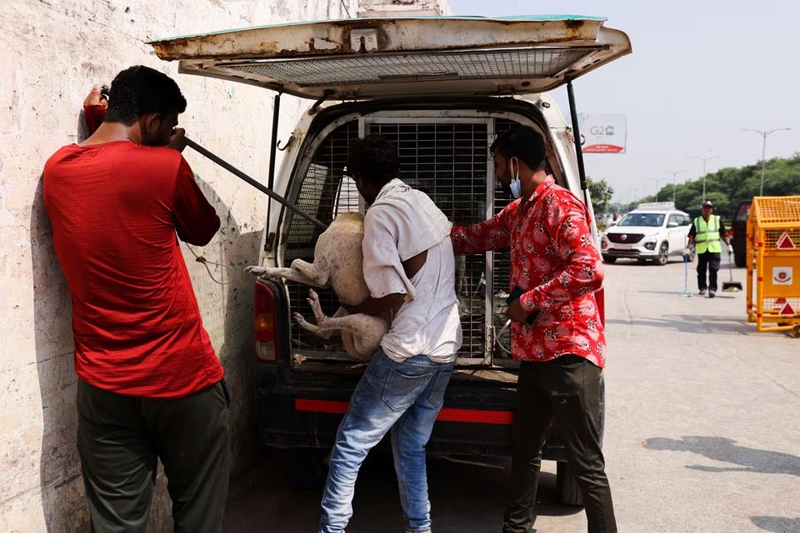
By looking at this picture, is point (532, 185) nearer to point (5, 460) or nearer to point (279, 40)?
point (279, 40)

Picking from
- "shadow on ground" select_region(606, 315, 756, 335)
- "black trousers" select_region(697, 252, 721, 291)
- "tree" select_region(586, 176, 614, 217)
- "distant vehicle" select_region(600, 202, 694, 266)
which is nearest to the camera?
"shadow on ground" select_region(606, 315, 756, 335)

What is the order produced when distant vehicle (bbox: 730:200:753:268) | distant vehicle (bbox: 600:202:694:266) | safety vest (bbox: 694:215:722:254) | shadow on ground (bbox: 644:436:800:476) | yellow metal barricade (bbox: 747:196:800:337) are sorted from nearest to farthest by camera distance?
shadow on ground (bbox: 644:436:800:476) → yellow metal barricade (bbox: 747:196:800:337) → safety vest (bbox: 694:215:722:254) → distant vehicle (bbox: 730:200:753:268) → distant vehicle (bbox: 600:202:694:266)

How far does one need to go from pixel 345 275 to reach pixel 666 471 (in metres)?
2.92

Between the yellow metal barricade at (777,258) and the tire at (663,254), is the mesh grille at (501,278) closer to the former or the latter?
the yellow metal barricade at (777,258)

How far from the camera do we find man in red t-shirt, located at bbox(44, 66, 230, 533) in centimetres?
243

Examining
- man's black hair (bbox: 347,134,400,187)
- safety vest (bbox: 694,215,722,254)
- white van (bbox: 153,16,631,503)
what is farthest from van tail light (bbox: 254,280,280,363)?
safety vest (bbox: 694,215,722,254)

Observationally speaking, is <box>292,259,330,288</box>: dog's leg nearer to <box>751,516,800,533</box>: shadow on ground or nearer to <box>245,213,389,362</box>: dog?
<box>245,213,389,362</box>: dog

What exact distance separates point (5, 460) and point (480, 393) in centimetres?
208

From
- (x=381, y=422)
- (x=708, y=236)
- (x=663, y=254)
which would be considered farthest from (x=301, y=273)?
(x=663, y=254)

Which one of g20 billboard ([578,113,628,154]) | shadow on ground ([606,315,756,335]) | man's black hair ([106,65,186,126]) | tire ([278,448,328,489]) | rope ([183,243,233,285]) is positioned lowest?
shadow on ground ([606,315,756,335])

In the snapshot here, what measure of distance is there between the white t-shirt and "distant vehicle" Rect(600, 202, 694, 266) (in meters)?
20.8

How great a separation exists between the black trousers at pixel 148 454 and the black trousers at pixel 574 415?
1.38 metres

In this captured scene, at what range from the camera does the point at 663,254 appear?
23750 mm

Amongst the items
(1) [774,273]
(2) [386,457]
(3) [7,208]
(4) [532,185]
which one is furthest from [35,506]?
(1) [774,273]
